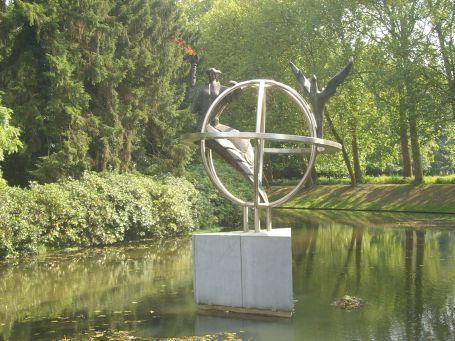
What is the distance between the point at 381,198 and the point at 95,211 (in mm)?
20823

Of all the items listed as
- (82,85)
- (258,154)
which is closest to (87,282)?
(258,154)

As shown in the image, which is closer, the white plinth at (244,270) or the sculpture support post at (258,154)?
the white plinth at (244,270)

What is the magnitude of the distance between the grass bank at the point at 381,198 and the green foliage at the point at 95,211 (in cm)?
1372

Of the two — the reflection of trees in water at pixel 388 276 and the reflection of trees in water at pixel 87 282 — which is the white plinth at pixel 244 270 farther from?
the reflection of trees in water at pixel 87 282

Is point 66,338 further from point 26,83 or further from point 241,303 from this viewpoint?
point 26,83

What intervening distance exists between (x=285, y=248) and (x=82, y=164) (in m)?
14.4

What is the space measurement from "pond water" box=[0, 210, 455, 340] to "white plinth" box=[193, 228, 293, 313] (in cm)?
35

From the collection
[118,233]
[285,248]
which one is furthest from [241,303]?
[118,233]

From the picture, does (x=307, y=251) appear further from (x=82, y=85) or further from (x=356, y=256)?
(x=82, y=85)

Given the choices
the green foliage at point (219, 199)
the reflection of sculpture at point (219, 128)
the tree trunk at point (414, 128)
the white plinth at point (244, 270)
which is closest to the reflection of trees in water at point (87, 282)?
the white plinth at point (244, 270)

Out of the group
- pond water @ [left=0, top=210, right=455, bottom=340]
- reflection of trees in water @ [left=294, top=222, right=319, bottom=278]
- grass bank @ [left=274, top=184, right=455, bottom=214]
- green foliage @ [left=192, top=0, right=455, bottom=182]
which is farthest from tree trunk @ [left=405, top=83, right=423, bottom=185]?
pond water @ [left=0, top=210, right=455, bottom=340]

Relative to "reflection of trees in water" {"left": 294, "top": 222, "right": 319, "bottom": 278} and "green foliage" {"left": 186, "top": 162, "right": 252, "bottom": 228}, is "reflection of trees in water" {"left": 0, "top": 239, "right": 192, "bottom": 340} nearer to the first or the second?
"reflection of trees in water" {"left": 294, "top": 222, "right": 319, "bottom": 278}

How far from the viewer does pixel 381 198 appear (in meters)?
35.3

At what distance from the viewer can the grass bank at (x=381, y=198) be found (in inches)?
1257
